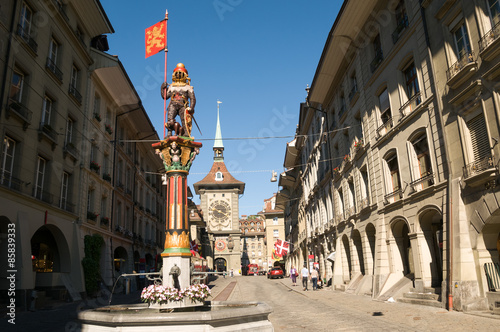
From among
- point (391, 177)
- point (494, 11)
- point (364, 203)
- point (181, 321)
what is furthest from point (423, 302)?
point (181, 321)

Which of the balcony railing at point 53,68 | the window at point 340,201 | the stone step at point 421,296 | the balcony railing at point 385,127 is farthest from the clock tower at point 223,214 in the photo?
the stone step at point 421,296

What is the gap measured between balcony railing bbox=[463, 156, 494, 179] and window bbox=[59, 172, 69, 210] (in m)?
19.1

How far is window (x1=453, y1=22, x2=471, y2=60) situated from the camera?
13.3m

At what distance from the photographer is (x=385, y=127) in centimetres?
1966

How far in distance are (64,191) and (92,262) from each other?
438 centimetres

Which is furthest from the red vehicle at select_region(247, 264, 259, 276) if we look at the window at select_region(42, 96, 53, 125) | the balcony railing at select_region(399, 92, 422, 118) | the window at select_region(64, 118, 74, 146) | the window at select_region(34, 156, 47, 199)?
the balcony railing at select_region(399, 92, 422, 118)

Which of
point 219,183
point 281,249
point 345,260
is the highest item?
point 219,183

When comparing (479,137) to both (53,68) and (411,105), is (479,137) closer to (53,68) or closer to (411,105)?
(411,105)

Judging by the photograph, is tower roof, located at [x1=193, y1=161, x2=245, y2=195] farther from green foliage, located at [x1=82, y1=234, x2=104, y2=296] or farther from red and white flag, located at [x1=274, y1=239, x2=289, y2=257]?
green foliage, located at [x1=82, y1=234, x2=104, y2=296]

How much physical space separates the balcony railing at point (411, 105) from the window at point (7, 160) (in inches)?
680

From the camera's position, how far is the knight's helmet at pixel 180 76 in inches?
492

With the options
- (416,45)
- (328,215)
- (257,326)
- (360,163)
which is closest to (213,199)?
(328,215)

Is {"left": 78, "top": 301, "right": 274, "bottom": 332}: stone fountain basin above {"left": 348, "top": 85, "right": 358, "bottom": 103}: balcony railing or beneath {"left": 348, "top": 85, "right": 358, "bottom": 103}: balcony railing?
beneath

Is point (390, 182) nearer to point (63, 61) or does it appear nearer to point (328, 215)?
point (328, 215)
